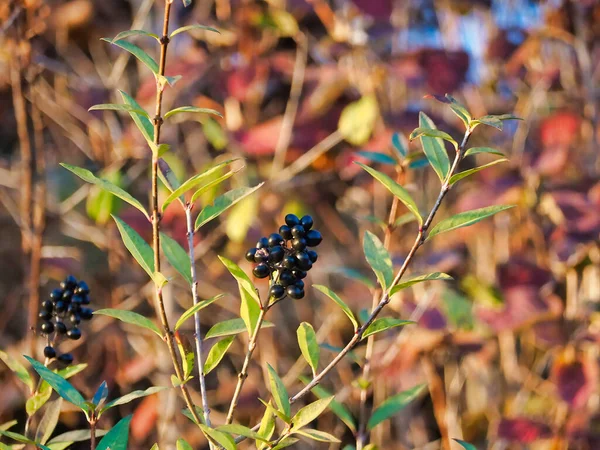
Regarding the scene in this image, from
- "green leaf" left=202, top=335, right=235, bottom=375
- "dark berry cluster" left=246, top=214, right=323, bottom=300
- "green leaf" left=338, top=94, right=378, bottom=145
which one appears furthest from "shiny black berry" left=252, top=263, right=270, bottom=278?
"green leaf" left=338, top=94, right=378, bottom=145

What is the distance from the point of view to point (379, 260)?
2.06 ft

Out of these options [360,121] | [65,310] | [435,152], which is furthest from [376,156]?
[360,121]

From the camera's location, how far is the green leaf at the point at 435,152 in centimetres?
62

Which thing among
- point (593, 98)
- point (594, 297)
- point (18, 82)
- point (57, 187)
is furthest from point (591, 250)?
point (57, 187)

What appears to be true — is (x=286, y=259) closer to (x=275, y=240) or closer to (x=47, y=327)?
(x=275, y=240)

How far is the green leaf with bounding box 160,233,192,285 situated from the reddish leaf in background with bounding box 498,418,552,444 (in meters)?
1.10

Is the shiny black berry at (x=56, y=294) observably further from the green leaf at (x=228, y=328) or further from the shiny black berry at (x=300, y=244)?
the shiny black berry at (x=300, y=244)

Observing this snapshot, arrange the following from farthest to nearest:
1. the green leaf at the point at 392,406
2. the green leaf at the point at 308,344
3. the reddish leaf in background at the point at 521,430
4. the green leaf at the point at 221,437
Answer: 1. the reddish leaf in background at the point at 521,430
2. the green leaf at the point at 392,406
3. the green leaf at the point at 308,344
4. the green leaf at the point at 221,437

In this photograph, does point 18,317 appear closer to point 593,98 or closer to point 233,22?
point 233,22

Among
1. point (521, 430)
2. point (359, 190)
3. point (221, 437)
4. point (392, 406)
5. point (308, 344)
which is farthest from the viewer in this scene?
point (359, 190)

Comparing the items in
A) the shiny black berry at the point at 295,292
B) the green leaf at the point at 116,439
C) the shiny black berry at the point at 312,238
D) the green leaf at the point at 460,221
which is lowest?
the green leaf at the point at 116,439

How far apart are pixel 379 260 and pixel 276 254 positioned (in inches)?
5.0

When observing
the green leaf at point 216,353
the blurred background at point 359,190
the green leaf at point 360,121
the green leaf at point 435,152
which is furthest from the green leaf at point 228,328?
the green leaf at point 360,121

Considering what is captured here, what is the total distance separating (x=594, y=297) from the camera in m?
1.74
